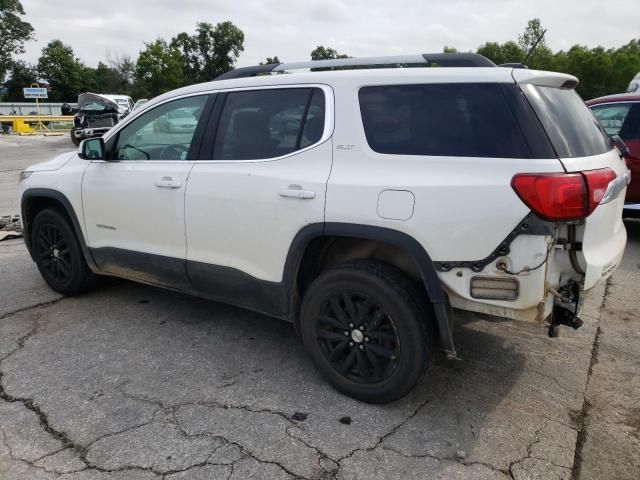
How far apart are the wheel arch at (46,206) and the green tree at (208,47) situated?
60.3 m

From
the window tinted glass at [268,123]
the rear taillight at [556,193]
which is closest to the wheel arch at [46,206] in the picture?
the window tinted glass at [268,123]

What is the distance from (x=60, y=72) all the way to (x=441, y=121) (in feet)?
237

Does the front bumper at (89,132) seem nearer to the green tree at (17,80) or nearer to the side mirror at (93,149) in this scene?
the side mirror at (93,149)

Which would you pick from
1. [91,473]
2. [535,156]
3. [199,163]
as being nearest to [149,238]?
[199,163]

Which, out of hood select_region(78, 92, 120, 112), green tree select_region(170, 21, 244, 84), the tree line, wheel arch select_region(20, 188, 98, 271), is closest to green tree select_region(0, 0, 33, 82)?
the tree line

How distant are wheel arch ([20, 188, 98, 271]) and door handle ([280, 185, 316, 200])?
2209mm

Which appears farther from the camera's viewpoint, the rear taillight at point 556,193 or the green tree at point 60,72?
the green tree at point 60,72

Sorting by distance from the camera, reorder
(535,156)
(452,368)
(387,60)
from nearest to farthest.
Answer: (535,156) → (387,60) → (452,368)

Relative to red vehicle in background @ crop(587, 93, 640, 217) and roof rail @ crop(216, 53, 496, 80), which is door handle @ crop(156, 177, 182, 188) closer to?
roof rail @ crop(216, 53, 496, 80)

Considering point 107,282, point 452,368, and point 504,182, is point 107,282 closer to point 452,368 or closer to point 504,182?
point 452,368

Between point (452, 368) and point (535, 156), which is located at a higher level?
point (535, 156)

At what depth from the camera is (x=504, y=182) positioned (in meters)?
2.46

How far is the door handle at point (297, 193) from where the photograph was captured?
9.71ft

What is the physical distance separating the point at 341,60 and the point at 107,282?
10.2 feet
